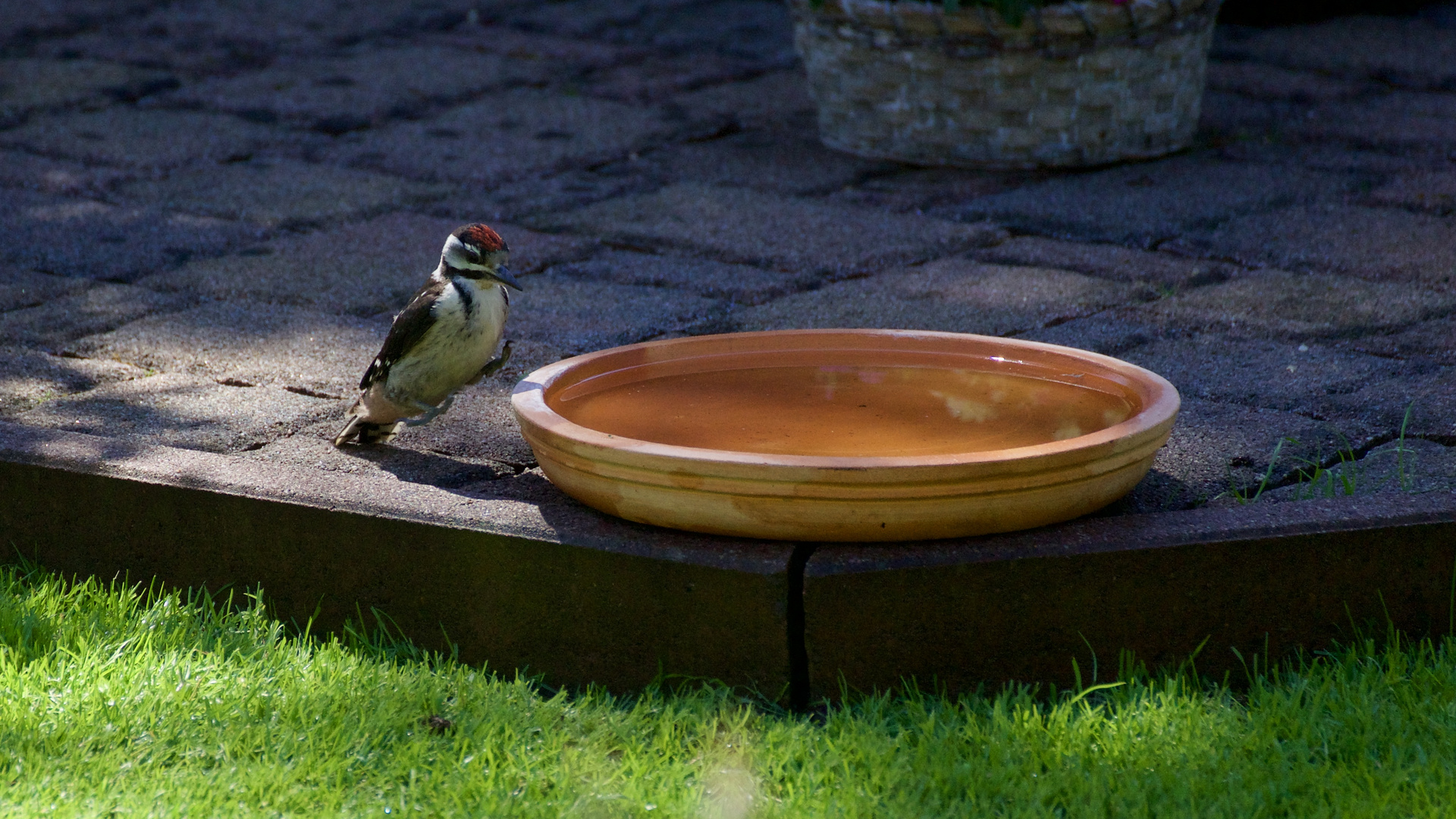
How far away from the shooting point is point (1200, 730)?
7.41 ft

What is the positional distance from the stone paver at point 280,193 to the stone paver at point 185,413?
60.6 inches

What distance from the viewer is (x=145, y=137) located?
6.02 meters

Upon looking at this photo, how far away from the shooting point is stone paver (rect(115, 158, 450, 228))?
505 centimetres

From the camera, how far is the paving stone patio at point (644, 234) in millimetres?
3369

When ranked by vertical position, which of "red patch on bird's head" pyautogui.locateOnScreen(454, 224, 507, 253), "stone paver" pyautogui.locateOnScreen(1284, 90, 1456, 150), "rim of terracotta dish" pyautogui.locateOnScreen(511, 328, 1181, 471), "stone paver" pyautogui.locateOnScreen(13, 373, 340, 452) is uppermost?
"red patch on bird's head" pyautogui.locateOnScreen(454, 224, 507, 253)

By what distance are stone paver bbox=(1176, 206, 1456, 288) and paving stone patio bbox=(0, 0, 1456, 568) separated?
2cm

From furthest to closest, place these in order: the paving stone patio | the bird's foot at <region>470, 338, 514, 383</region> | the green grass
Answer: the paving stone patio, the bird's foot at <region>470, 338, 514, 383</region>, the green grass

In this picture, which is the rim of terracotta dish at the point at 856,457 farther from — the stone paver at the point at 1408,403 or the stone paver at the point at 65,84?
the stone paver at the point at 65,84

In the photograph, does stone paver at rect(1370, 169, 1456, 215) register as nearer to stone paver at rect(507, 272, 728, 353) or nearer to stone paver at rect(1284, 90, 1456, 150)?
stone paver at rect(1284, 90, 1456, 150)

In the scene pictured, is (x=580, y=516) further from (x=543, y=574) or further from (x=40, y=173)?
(x=40, y=173)

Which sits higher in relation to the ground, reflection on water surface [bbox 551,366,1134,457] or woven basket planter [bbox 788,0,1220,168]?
woven basket planter [bbox 788,0,1220,168]

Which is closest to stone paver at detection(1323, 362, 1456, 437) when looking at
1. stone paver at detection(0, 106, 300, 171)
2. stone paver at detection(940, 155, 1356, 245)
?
stone paver at detection(940, 155, 1356, 245)

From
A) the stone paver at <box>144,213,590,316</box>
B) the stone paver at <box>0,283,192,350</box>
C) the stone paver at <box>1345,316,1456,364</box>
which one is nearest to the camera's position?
the stone paver at <box>1345,316,1456,364</box>

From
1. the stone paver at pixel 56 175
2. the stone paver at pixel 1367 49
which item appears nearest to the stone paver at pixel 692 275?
the stone paver at pixel 56 175
